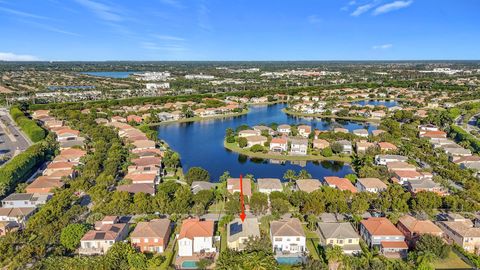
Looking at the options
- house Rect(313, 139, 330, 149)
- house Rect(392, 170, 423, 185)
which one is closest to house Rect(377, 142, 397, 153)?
house Rect(313, 139, 330, 149)

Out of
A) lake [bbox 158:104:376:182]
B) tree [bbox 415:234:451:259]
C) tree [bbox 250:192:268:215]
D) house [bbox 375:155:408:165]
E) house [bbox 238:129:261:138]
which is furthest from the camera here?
house [bbox 238:129:261:138]

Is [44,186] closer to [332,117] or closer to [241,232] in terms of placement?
[241,232]

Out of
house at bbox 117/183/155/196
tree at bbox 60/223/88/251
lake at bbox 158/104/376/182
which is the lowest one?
lake at bbox 158/104/376/182

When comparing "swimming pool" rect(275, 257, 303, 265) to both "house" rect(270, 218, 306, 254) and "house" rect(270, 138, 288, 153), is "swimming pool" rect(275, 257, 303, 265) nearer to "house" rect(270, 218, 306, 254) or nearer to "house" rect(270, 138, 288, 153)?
"house" rect(270, 218, 306, 254)

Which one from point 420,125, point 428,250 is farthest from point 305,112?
point 428,250

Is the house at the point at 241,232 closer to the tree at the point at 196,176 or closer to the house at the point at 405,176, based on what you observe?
the tree at the point at 196,176

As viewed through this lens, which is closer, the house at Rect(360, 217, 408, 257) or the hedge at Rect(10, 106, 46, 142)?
the house at Rect(360, 217, 408, 257)

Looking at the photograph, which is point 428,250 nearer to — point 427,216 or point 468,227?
point 468,227
